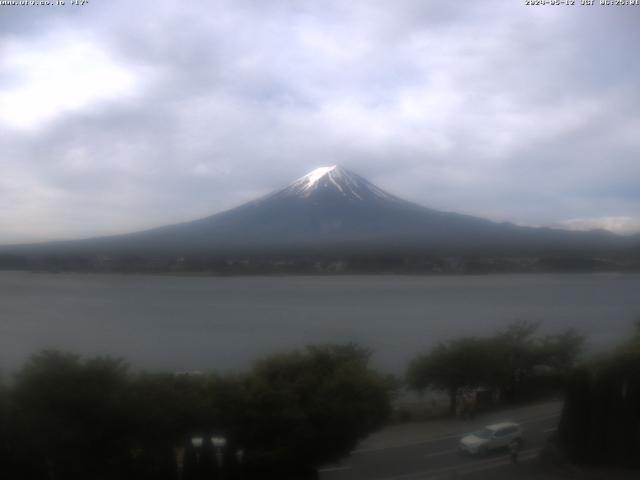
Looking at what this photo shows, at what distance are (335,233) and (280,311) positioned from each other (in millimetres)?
977

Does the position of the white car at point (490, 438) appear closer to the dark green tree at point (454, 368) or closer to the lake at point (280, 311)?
the dark green tree at point (454, 368)

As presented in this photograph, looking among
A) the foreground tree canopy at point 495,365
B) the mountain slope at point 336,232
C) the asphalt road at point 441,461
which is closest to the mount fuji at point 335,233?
the mountain slope at point 336,232

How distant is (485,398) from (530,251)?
5.49 ft

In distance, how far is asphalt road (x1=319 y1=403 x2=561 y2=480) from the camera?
3732 mm

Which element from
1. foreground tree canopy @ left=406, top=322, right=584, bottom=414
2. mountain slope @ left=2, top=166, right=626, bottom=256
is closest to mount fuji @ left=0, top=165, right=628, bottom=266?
mountain slope @ left=2, top=166, right=626, bottom=256

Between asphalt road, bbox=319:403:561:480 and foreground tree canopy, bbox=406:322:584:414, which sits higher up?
foreground tree canopy, bbox=406:322:584:414

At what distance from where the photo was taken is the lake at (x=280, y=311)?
183 inches

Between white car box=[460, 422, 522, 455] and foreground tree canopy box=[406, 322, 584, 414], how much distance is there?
414mm

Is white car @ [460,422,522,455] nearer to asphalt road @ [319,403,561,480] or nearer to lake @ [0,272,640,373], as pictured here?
asphalt road @ [319,403,561,480]

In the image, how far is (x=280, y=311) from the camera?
5.65 m

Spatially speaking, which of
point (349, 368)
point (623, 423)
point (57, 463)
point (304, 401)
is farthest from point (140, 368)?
point (623, 423)

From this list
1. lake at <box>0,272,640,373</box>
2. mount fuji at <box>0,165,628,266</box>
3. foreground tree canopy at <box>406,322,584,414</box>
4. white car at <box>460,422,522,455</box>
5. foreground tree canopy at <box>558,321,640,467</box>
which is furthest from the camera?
mount fuji at <box>0,165,628,266</box>

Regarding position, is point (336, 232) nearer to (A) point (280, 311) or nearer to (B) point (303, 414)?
(A) point (280, 311)

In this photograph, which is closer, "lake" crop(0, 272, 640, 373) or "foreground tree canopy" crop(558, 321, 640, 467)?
"foreground tree canopy" crop(558, 321, 640, 467)
